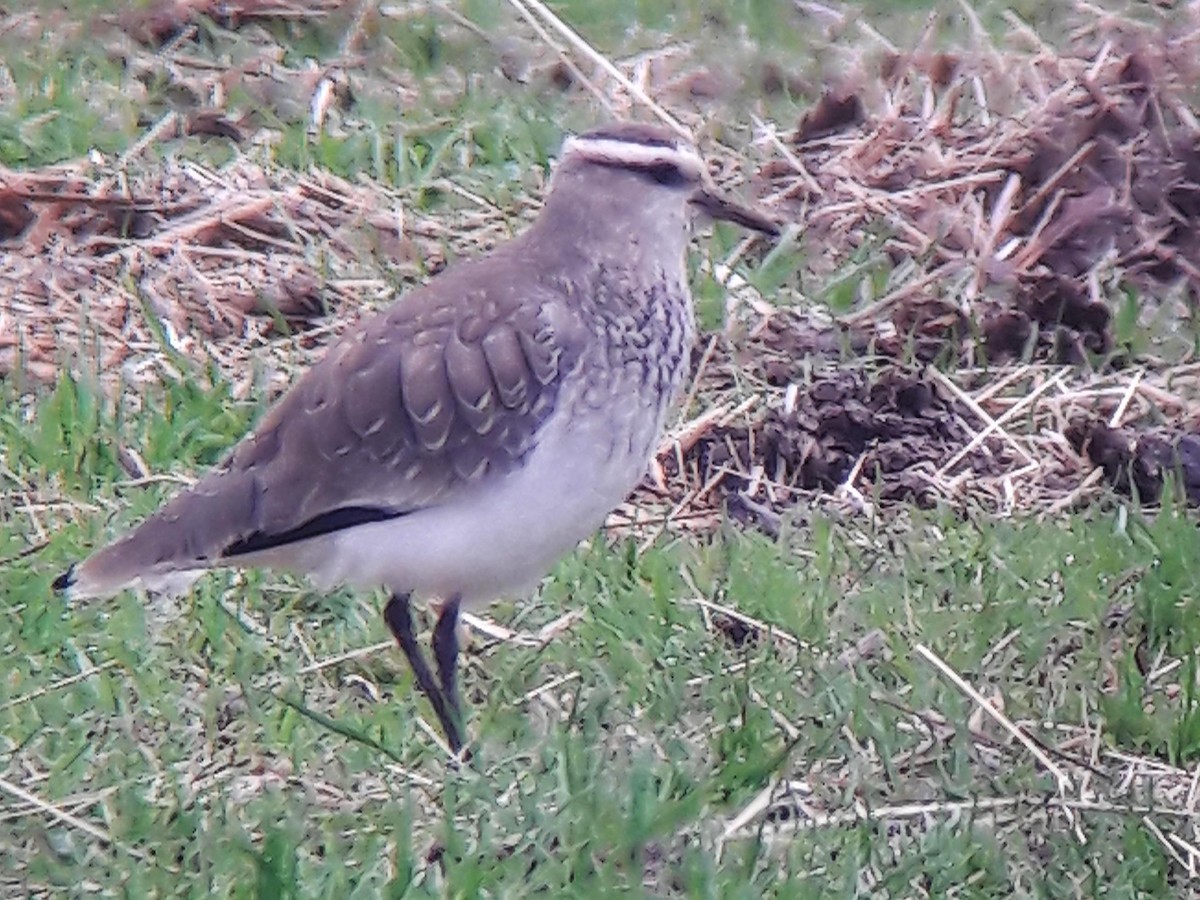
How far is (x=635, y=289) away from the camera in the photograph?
487cm

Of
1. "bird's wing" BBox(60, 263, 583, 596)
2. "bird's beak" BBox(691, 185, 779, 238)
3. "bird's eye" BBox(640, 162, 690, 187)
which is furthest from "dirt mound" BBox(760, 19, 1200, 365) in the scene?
"bird's wing" BBox(60, 263, 583, 596)

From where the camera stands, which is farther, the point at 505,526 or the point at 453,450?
the point at 453,450

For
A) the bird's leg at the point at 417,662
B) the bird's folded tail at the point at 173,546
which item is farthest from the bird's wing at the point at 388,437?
the bird's leg at the point at 417,662

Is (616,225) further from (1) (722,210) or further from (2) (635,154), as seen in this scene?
(1) (722,210)

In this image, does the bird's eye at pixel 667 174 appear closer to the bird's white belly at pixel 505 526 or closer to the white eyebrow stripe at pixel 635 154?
the white eyebrow stripe at pixel 635 154

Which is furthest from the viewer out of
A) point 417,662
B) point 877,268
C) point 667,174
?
point 877,268

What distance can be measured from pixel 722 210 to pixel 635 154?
0.25 meters


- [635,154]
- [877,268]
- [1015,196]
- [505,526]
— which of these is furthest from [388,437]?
[1015,196]

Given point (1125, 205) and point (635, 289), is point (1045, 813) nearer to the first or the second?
point (635, 289)

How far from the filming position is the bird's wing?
4676mm

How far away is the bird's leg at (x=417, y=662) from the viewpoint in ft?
15.7

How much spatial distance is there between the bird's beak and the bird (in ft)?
0.56

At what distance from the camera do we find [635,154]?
4957 millimetres

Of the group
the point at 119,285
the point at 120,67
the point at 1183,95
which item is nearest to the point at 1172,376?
the point at 1183,95
